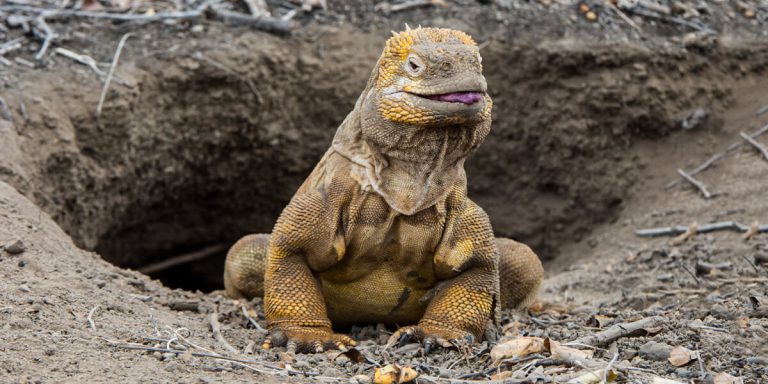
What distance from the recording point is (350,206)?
7.73m

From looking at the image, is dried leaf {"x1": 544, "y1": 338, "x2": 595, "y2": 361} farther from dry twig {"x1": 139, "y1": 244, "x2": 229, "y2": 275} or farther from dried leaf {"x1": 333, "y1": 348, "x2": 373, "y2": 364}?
dry twig {"x1": 139, "y1": 244, "x2": 229, "y2": 275}

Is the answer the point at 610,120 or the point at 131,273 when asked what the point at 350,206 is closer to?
the point at 131,273

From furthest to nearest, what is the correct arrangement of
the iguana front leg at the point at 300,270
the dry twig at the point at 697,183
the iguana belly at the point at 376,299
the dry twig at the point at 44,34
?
the dry twig at the point at 697,183
the dry twig at the point at 44,34
the iguana belly at the point at 376,299
the iguana front leg at the point at 300,270

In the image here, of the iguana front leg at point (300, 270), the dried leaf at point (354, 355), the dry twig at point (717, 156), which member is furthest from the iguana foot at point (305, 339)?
the dry twig at point (717, 156)

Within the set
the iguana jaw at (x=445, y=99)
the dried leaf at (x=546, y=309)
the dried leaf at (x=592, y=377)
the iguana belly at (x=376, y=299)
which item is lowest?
the dried leaf at (x=546, y=309)

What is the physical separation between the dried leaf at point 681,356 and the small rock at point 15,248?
4.70 metres

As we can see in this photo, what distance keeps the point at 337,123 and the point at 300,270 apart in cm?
563

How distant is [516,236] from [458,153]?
6.61 meters

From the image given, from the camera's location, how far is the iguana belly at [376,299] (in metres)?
8.16

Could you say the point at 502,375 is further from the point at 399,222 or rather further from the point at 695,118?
the point at 695,118

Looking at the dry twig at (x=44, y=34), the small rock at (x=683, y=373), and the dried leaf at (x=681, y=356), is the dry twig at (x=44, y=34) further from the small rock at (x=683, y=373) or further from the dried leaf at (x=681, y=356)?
the small rock at (x=683, y=373)

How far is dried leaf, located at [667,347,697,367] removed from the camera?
250 inches

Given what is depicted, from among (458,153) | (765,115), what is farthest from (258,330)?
(765,115)

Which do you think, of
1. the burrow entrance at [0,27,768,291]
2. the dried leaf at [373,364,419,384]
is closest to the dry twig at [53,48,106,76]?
the burrow entrance at [0,27,768,291]
